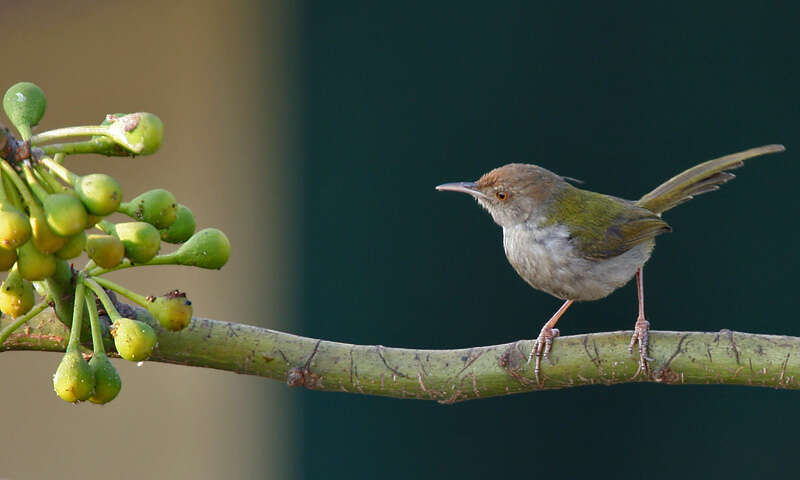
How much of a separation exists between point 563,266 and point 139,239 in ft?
6.80

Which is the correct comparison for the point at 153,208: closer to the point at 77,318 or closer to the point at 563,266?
the point at 77,318

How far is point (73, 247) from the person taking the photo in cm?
117

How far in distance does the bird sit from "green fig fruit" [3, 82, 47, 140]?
1.91m

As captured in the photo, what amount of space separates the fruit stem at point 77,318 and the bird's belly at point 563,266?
6.43 feet

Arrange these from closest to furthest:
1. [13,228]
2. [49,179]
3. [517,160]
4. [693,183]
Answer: [13,228] < [49,179] < [693,183] < [517,160]

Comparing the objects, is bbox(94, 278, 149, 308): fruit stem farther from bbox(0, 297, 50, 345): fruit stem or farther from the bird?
the bird

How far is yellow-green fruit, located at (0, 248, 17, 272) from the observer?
1141mm

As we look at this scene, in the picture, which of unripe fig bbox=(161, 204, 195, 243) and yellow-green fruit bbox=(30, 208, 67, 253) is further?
unripe fig bbox=(161, 204, 195, 243)

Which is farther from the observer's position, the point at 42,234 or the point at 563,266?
the point at 563,266

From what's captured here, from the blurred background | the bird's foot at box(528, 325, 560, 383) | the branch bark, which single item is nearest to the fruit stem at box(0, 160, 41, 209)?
the branch bark

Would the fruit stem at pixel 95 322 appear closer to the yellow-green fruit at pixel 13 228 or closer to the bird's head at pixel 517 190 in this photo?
the yellow-green fruit at pixel 13 228

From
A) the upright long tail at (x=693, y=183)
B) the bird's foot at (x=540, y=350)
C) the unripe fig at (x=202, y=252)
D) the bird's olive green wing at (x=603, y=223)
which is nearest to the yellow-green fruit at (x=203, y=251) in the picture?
the unripe fig at (x=202, y=252)

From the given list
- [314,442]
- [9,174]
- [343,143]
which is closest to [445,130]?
[343,143]

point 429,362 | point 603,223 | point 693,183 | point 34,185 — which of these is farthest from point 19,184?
point 693,183
